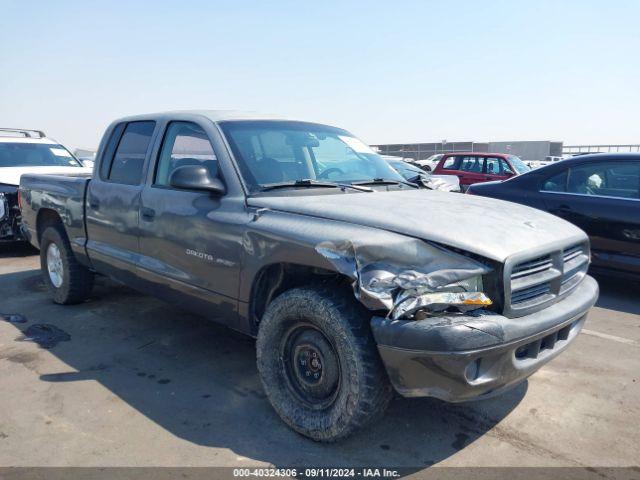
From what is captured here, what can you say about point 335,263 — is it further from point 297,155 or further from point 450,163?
point 450,163

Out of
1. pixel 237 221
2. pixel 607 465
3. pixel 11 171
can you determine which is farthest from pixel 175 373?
pixel 11 171

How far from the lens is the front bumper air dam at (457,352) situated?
2.43 meters

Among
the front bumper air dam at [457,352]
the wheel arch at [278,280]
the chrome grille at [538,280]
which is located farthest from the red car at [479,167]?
the front bumper air dam at [457,352]

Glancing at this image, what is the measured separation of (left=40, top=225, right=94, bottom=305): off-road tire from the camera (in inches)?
211

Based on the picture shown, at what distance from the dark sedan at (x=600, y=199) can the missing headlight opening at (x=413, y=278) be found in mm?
3771

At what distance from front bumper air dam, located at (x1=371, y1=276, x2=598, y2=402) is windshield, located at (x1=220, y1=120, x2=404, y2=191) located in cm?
148

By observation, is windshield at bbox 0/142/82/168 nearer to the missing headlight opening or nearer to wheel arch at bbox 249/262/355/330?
wheel arch at bbox 249/262/355/330

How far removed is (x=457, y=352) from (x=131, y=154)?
3360mm

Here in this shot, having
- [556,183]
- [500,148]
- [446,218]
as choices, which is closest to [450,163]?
[556,183]

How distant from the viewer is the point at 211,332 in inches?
188

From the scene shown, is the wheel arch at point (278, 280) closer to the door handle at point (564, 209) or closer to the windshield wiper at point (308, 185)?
the windshield wiper at point (308, 185)

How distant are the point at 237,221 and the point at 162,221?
2.87ft

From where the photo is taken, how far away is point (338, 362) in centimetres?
280

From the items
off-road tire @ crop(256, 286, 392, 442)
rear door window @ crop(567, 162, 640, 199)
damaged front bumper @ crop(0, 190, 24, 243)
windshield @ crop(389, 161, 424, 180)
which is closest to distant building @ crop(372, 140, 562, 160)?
windshield @ crop(389, 161, 424, 180)
